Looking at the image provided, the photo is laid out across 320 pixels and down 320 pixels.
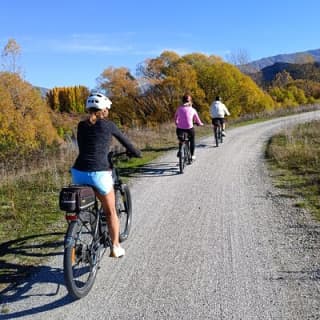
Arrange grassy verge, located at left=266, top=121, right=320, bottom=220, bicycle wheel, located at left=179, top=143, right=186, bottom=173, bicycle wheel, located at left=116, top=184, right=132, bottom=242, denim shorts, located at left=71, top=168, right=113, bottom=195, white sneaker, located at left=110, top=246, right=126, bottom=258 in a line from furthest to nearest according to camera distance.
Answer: bicycle wheel, located at left=179, top=143, right=186, bottom=173 → grassy verge, located at left=266, top=121, right=320, bottom=220 → bicycle wheel, located at left=116, top=184, right=132, bottom=242 → white sneaker, located at left=110, top=246, right=126, bottom=258 → denim shorts, located at left=71, top=168, right=113, bottom=195

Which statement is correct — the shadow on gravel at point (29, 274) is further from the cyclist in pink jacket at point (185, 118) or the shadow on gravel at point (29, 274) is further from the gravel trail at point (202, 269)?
the cyclist in pink jacket at point (185, 118)

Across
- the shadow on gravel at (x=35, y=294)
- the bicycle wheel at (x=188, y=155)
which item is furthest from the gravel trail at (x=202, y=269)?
the bicycle wheel at (x=188, y=155)

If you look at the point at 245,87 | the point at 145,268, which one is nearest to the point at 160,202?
the point at 145,268

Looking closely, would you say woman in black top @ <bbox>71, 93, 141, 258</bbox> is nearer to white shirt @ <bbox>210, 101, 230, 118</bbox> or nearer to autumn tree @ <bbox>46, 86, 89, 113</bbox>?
white shirt @ <bbox>210, 101, 230, 118</bbox>

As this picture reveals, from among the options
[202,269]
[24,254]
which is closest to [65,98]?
[24,254]

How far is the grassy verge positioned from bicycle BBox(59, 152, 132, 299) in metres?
3.95

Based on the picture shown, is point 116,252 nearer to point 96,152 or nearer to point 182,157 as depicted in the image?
point 96,152

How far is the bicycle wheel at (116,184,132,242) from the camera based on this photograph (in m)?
6.16

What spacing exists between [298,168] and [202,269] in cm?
709

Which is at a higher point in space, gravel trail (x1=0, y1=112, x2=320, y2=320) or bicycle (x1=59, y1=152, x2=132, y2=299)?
bicycle (x1=59, y1=152, x2=132, y2=299)

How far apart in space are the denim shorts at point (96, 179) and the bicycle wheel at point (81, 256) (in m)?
0.32

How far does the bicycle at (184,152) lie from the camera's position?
1152cm

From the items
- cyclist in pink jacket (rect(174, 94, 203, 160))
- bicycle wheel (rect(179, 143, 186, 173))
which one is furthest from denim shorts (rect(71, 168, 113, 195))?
cyclist in pink jacket (rect(174, 94, 203, 160))

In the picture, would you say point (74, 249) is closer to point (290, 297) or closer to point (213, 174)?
point (290, 297)
